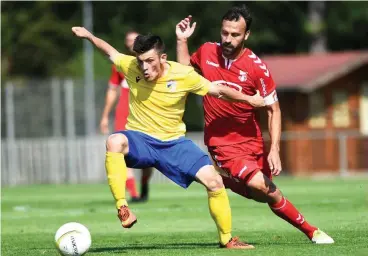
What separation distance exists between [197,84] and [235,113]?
2.88 ft

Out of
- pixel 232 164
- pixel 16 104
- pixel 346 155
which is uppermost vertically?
pixel 232 164

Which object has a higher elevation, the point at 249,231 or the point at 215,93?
the point at 215,93

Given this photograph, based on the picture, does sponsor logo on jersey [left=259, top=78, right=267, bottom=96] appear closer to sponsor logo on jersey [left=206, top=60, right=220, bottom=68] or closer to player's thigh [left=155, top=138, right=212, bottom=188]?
sponsor logo on jersey [left=206, top=60, right=220, bottom=68]

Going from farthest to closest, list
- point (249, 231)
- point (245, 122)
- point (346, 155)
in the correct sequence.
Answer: point (346, 155) < point (249, 231) < point (245, 122)

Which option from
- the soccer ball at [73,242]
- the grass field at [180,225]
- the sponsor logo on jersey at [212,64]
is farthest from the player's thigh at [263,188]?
the soccer ball at [73,242]

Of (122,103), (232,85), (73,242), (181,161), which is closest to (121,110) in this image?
(122,103)

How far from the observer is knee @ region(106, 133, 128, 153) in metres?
10.5

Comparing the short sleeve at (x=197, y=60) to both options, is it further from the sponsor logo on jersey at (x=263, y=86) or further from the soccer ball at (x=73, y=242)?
the soccer ball at (x=73, y=242)

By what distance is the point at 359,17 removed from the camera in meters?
50.0

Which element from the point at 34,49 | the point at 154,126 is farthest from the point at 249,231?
the point at 34,49

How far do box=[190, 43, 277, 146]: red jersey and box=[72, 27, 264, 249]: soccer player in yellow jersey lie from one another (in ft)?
1.80

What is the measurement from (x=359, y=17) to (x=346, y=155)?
1565 centimetres

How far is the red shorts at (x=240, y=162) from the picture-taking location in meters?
11.1

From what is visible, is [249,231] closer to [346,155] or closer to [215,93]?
[215,93]
